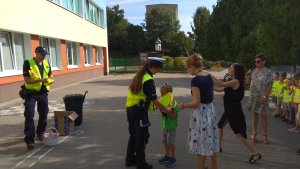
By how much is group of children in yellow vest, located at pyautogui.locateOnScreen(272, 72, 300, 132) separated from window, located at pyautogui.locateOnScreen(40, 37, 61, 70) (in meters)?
12.7

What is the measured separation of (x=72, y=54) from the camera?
23.8m

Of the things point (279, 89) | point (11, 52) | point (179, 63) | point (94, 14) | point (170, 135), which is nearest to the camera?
point (170, 135)

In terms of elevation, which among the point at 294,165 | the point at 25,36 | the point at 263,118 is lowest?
the point at 294,165

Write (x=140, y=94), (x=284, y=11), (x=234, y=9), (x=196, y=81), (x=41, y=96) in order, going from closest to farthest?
1. (x=196, y=81)
2. (x=140, y=94)
3. (x=41, y=96)
4. (x=284, y=11)
5. (x=234, y=9)

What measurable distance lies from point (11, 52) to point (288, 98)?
11.0 m

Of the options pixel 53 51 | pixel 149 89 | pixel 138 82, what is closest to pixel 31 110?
pixel 138 82

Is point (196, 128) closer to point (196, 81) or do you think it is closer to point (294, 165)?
point (196, 81)

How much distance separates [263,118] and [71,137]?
13.6 feet

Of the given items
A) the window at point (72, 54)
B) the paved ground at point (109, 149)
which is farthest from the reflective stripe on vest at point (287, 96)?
the window at point (72, 54)

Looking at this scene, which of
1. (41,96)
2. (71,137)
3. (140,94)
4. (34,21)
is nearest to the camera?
(140,94)

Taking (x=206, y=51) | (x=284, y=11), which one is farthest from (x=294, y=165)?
(x=206, y=51)

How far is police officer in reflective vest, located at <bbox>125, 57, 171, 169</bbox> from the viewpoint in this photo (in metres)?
5.03

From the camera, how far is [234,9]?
21812 millimetres

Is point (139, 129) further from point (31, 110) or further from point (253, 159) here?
point (31, 110)
